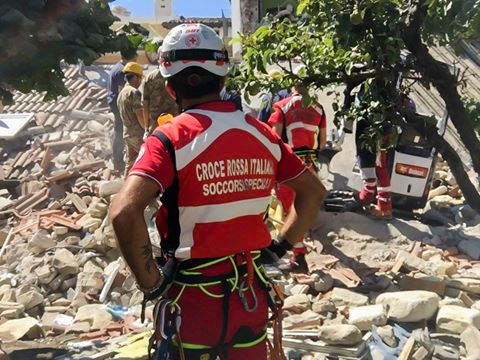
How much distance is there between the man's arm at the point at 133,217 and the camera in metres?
2.58

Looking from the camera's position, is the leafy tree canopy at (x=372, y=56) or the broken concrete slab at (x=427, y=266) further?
the broken concrete slab at (x=427, y=266)

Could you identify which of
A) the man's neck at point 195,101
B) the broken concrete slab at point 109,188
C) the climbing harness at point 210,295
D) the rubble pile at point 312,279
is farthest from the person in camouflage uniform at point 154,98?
the climbing harness at point 210,295

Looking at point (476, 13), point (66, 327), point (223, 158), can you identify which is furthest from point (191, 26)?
point (66, 327)

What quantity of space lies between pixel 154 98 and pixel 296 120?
1.65m

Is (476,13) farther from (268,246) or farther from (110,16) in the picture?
Result: (110,16)

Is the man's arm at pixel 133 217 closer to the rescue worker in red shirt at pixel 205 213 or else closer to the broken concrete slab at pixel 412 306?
the rescue worker in red shirt at pixel 205 213

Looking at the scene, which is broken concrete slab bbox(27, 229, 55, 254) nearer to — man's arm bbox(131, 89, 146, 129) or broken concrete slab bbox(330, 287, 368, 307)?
man's arm bbox(131, 89, 146, 129)

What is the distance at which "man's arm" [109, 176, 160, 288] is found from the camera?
258cm

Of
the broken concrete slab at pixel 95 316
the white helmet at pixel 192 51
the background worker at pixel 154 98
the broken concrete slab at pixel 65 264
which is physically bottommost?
the broken concrete slab at pixel 95 316

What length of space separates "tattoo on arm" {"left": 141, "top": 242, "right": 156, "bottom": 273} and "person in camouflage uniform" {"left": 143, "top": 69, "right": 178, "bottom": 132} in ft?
16.2

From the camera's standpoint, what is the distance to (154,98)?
299 inches

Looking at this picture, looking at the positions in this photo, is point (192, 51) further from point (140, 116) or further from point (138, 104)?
point (138, 104)

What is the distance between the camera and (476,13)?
7.66 ft

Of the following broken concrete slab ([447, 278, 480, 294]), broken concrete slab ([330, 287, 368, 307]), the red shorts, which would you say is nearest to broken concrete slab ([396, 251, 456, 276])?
broken concrete slab ([447, 278, 480, 294])
